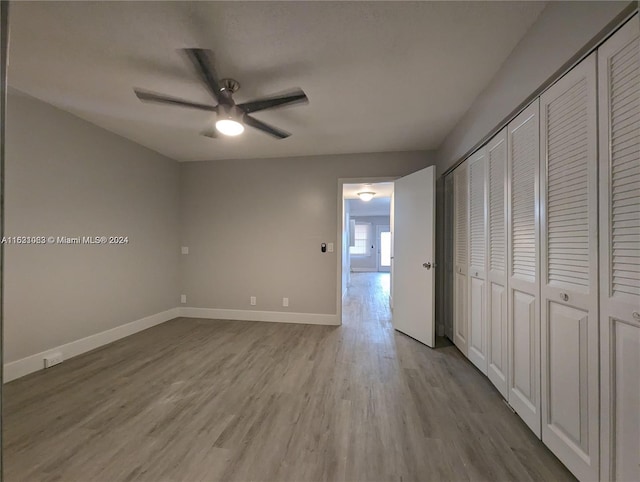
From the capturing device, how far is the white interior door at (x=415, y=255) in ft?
9.41

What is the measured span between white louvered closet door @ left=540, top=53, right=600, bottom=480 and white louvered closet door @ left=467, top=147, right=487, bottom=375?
740mm

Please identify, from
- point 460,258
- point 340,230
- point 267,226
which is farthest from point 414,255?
point 267,226

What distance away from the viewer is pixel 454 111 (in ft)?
8.02

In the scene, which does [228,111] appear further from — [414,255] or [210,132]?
[414,255]

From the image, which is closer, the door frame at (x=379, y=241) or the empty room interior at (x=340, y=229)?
the empty room interior at (x=340, y=229)

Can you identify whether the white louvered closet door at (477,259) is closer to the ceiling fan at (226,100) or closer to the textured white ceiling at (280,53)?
the textured white ceiling at (280,53)

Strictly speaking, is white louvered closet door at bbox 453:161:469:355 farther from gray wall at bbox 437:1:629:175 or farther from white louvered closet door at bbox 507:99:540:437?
white louvered closet door at bbox 507:99:540:437

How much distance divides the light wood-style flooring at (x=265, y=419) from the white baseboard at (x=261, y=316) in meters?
0.87

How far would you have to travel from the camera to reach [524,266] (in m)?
1.65

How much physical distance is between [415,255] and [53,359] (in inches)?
146

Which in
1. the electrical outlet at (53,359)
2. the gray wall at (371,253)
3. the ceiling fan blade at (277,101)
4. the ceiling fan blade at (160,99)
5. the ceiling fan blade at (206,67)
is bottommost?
the electrical outlet at (53,359)

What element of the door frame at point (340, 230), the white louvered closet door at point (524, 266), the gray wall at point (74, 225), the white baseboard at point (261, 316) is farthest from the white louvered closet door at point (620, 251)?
the gray wall at point (74, 225)

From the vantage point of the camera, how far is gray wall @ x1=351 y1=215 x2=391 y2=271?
34.1 ft

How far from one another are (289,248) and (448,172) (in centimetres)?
223
